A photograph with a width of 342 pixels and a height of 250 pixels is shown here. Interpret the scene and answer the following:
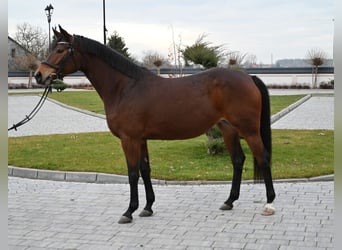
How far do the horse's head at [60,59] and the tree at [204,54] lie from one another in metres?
4.58

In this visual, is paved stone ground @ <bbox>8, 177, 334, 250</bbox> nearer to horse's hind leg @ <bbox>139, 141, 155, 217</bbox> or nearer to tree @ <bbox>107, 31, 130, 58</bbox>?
horse's hind leg @ <bbox>139, 141, 155, 217</bbox>

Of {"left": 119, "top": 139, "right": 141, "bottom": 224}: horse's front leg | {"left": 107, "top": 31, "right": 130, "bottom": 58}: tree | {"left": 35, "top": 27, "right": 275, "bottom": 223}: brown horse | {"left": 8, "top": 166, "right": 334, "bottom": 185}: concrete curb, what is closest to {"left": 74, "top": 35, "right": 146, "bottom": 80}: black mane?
{"left": 35, "top": 27, "right": 275, "bottom": 223}: brown horse

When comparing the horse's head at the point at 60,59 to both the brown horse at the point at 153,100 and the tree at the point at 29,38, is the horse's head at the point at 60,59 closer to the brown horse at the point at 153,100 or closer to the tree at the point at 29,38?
the brown horse at the point at 153,100

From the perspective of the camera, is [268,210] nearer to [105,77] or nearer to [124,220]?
[124,220]

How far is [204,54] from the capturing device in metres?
9.64

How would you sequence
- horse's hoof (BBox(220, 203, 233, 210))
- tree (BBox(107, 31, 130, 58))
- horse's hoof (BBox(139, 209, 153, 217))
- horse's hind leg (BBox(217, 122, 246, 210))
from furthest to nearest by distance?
1. tree (BBox(107, 31, 130, 58))
2. horse's hind leg (BBox(217, 122, 246, 210))
3. horse's hoof (BBox(220, 203, 233, 210))
4. horse's hoof (BBox(139, 209, 153, 217))

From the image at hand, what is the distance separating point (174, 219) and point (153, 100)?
1433mm

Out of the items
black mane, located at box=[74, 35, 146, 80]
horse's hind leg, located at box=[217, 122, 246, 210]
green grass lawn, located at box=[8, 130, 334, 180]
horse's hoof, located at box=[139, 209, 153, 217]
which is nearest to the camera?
black mane, located at box=[74, 35, 146, 80]

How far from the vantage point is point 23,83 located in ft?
134

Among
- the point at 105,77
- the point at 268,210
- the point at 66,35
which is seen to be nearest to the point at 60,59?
the point at 66,35

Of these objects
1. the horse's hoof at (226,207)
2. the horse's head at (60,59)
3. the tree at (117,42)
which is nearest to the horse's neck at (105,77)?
the horse's head at (60,59)

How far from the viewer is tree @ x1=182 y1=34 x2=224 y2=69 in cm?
965

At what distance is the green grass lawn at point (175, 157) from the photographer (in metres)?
7.75

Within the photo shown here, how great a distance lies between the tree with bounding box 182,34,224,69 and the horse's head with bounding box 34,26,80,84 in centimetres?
458
